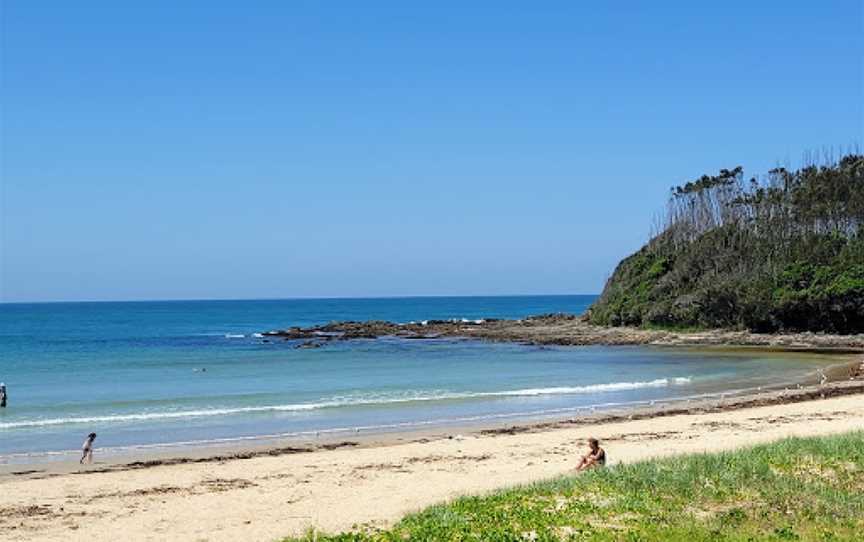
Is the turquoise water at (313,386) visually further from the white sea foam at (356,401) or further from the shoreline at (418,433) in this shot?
the shoreline at (418,433)

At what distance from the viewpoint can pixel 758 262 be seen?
82.2 m

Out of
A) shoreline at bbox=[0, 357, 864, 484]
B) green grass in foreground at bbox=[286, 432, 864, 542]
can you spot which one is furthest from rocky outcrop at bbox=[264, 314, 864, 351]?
green grass in foreground at bbox=[286, 432, 864, 542]

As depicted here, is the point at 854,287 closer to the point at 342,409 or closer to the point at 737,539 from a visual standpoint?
the point at 342,409

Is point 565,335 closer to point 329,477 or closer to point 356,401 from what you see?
point 356,401

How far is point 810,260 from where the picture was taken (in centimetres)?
7844

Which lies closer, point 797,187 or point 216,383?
point 216,383

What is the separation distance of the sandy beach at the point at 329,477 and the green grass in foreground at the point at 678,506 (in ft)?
8.51

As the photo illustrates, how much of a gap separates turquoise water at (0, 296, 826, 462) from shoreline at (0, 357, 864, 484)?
790 millimetres

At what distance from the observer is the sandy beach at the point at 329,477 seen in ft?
52.5

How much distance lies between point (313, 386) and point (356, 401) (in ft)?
23.2

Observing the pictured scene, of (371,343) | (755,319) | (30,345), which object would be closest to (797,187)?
(755,319)

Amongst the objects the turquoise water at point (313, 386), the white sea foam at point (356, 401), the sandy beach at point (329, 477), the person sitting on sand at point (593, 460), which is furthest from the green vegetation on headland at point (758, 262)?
the person sitting on sand at point (593, 460)

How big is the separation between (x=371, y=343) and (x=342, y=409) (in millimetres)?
46972

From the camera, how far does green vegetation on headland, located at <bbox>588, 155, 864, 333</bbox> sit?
245 ft
